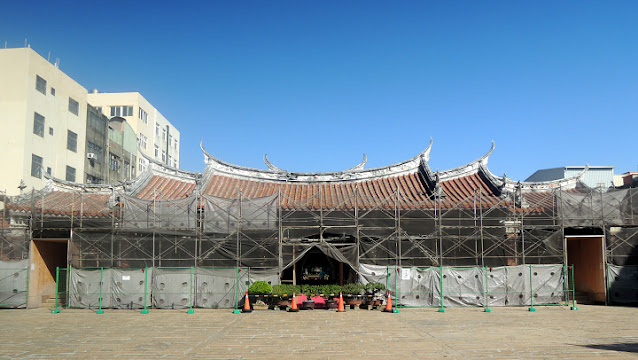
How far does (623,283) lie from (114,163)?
42.0 m

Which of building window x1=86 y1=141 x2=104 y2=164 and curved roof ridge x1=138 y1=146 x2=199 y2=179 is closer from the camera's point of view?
curved roof ridge x1=138 y1=146 x2=199 y2=179

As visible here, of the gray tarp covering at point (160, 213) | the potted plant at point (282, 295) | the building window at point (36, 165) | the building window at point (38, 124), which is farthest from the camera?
the building window at point (38, 124)

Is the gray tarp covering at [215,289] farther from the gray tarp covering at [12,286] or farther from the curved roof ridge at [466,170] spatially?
the curved roof ridge at [466,170]

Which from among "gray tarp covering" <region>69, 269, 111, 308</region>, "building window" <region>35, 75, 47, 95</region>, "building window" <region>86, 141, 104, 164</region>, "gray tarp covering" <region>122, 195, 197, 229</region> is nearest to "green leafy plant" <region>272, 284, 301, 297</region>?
"gray tarp covering" <region>122, 195, 197, 229</region>

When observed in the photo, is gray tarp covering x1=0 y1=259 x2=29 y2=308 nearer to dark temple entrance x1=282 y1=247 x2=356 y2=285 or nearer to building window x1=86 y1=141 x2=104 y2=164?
dark temple entrance x1=282 y1=247 x2=356 y2=285

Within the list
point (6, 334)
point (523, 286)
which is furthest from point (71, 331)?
point (523, 286)

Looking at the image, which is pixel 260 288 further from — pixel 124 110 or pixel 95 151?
pixel 124 110

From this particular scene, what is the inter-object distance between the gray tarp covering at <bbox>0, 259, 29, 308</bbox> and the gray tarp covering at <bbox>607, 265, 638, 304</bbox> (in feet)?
78.8

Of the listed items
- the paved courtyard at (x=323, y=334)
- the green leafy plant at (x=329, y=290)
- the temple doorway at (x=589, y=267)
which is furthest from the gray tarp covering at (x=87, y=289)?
the temple doorway at (x=589, y=267)

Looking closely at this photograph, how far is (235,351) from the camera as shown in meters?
12.0

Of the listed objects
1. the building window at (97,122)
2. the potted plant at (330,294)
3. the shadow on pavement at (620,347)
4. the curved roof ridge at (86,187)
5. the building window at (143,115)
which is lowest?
the shadow on pavement at (620,347)

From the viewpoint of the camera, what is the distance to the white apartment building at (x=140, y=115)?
54656mm

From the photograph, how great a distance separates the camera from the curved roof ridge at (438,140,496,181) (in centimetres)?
2759

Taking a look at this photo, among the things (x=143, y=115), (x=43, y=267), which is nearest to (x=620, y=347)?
(x=43, y=267)
